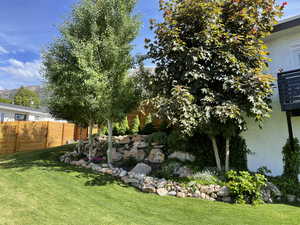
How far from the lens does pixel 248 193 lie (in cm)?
473

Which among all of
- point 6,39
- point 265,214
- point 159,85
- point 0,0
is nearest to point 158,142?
point 159,85

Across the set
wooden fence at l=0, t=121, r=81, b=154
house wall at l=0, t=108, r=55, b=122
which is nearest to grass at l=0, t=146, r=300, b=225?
wooden fence at l=0, t=121, r=81, b=154

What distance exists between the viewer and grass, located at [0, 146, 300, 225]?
3.33 m

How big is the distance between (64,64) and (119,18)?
10.3 ft

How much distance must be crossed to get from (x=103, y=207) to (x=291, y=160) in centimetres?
623

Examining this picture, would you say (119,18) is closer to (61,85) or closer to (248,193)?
(61,85)

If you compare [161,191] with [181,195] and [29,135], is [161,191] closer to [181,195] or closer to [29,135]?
[181,195]

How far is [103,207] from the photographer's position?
393cm

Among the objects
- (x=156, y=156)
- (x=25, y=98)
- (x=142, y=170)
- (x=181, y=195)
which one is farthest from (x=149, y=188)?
(x=25, y=98)

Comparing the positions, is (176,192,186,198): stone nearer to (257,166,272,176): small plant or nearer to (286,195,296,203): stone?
(286,195,296,203): stone

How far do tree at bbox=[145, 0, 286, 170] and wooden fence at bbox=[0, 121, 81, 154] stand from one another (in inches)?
424

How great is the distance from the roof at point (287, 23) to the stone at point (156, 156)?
6.63m

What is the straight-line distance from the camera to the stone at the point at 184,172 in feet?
19.6

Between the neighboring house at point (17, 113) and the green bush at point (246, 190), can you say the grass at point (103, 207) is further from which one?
the neighboring house at point (17, 113)
